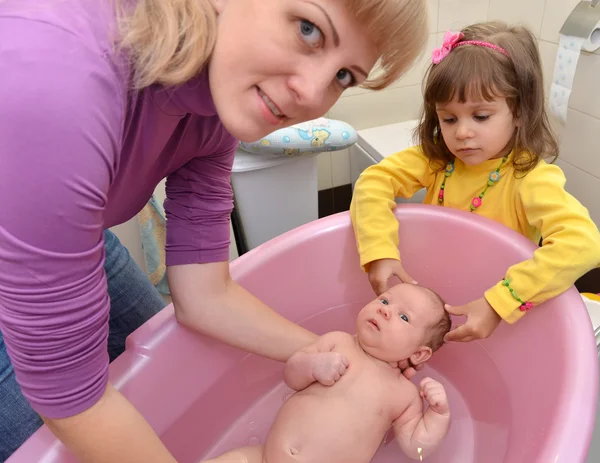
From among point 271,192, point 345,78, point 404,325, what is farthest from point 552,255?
point 271,192

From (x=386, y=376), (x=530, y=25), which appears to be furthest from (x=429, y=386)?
(x=530, y=25)

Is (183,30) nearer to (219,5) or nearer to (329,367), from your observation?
(219,5)

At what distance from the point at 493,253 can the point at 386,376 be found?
1.26 feet

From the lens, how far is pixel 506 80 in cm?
108

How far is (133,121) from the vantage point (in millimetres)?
622

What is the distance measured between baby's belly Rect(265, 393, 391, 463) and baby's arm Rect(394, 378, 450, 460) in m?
0.04

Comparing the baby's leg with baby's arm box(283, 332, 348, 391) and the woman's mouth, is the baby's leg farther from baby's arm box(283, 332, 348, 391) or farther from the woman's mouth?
the woman's mouth

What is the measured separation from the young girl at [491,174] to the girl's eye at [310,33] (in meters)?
0.61

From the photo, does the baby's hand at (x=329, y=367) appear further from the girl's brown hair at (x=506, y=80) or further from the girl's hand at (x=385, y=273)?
the girl's brown hair at (x=506, y=80)

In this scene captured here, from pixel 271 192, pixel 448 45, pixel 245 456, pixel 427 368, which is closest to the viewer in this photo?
pixel 245 456

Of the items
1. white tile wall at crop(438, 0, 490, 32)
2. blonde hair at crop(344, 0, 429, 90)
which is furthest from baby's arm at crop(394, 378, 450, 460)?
white tile wall at crop(438, 0, 490, 32)

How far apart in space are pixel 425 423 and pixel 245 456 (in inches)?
13.5

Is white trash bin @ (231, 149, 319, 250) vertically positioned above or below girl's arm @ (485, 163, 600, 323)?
below

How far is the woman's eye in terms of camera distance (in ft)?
2.00
